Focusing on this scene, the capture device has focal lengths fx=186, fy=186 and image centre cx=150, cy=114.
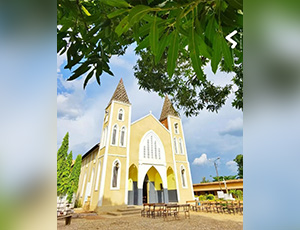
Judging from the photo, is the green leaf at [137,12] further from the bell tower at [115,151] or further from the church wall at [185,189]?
the church wall at [185,189]

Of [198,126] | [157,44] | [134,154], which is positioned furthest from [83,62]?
[134,154]

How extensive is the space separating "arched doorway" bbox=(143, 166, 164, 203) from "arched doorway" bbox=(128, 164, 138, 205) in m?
0.81

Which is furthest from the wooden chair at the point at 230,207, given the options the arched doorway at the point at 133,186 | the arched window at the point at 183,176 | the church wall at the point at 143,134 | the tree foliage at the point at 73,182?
the tree foliage at the point at 73,182

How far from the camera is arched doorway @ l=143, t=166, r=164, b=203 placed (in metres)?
7.58

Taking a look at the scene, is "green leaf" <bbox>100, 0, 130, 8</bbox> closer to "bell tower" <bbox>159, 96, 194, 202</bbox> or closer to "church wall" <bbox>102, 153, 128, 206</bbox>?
"church wall" <bbox>102, 153, 128, 206</bbox>

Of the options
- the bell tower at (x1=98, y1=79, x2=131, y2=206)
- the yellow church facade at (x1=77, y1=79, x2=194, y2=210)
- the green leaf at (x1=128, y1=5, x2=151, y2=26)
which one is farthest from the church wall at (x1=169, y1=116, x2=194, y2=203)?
the green leaf at (x1=128, y1=5, x2=151, y2=26)

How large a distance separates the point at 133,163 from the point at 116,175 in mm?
856

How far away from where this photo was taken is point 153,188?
7.78m

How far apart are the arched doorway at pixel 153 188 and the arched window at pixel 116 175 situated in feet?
5.88

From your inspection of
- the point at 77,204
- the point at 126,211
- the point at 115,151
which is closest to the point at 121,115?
the point at 115,151

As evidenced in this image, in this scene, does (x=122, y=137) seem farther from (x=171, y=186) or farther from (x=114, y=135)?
(x=171, y=186)

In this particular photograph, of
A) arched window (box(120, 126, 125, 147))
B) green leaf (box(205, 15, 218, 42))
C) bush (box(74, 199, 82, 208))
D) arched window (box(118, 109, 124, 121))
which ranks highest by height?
arched window (box(118, 109, 124, 121))
